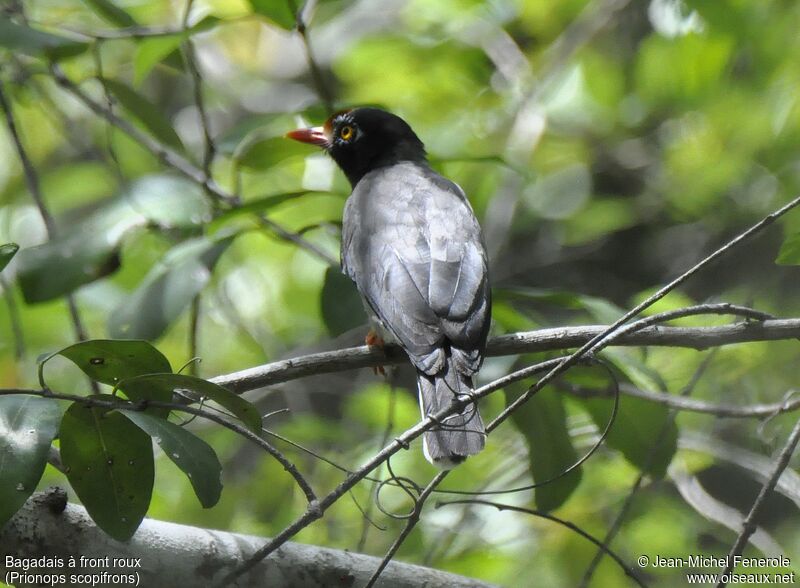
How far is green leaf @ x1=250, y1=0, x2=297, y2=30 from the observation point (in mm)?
3783

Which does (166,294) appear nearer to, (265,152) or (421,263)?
(265,152)

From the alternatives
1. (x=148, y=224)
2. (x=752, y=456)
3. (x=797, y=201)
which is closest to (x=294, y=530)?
(x=797, y=201)

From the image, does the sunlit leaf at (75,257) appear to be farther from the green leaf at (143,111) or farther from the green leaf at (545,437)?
the green leaf at (545,437)

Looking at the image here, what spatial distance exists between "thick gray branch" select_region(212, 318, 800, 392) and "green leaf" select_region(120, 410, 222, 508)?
49 centimetres

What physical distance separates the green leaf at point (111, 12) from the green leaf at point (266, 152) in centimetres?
68

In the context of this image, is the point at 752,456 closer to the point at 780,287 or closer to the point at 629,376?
the point at 629,376

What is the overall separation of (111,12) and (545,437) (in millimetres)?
2377

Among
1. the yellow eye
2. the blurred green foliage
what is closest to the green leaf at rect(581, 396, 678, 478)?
the blurred green foliage

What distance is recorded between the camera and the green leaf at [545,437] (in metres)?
3.21

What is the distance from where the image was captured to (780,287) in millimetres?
5492

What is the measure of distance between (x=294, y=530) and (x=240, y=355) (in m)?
3.85

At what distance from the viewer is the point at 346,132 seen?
505cm

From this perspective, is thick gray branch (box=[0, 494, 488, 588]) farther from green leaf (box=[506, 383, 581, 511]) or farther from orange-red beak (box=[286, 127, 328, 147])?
orange-red beak (box=[286, 127, 328, 147])

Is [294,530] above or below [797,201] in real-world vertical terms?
below
